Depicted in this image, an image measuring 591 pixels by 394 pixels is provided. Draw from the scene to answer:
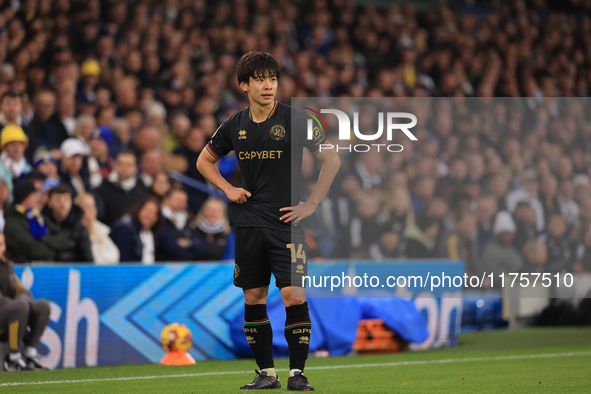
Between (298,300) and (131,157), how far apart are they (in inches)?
191

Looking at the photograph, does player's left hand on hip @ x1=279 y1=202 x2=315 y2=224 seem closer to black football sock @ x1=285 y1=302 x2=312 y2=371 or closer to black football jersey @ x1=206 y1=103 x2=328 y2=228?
black football jersey @ x1=206 y1=103 x2=328 y2=228

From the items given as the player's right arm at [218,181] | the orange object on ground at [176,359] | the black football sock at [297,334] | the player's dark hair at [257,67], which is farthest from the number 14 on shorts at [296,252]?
the orange object on ground at [176,359]

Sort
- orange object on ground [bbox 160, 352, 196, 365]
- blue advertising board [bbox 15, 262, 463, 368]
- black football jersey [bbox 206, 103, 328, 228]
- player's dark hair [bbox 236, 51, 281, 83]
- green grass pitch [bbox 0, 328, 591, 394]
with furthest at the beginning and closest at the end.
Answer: orange object on ground [bbox 160, 352, 196, 365] → blue advertising board [bbox 15, 262, 463, 368] → green grass pitch [bbox 0, 328, 591, 394] → black football jersey [bbox 206, 103, 328, 228] → player's dark hair [bbox 236, 51, 281, 83]

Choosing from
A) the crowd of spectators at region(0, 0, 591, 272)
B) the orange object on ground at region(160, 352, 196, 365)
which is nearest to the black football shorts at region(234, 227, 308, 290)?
the orange object on ground at region(160, 352, 196, 365)

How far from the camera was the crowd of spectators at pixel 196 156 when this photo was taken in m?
8.37

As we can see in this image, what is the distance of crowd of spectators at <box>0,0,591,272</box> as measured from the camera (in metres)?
8.37

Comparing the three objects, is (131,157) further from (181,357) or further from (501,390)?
(501,390)

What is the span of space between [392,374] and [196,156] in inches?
199

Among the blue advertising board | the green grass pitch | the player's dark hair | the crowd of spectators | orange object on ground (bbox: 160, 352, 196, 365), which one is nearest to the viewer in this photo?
the player's dark hair

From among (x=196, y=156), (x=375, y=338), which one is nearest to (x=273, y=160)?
(x=375, y=338)

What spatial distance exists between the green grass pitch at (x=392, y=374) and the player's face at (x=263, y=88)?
5.83 feet

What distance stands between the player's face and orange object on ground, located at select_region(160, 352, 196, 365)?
3.53 meters

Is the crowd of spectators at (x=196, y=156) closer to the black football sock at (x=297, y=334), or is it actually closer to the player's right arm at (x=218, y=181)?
the player's right arm at (x=218, y=181)

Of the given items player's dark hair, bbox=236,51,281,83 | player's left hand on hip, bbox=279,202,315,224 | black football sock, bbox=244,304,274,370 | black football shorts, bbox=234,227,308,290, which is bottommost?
black football sock, bbox=244,304,274,370
